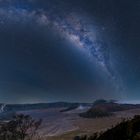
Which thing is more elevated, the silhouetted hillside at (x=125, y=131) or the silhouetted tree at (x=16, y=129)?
the silhouetted hillside at (x=125, y=131)

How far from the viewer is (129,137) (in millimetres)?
23000

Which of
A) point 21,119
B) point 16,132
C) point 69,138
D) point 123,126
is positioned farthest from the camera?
point 69,138

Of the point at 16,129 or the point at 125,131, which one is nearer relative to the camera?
the point at 125,131

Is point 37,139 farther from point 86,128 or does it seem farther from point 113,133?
point 113,133

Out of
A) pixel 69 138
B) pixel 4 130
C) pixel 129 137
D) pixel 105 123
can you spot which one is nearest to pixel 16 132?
pixel 4 130

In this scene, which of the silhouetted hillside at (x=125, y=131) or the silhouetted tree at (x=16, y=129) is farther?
the silhouetted tree at (x=16, y=129)

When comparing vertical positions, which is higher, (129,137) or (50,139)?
(129,137)

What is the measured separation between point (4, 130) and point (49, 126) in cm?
7409

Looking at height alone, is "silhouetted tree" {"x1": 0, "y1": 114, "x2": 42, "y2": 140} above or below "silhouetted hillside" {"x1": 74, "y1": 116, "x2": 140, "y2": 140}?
below

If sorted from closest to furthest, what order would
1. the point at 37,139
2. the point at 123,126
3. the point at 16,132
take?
the point at 123,126 < the point at 16,132 < the point at 37,139

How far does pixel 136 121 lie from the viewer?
24734mm

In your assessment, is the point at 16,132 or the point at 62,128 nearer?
the point at 16,132

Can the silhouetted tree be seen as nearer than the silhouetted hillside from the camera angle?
No

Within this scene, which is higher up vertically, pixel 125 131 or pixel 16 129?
pixel 125 131
